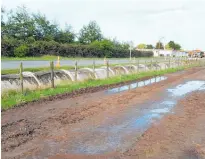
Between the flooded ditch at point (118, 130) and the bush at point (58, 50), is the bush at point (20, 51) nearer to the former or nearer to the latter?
the bush at point (58, 50)

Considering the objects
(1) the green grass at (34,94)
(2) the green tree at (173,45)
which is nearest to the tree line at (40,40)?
(1) the green grass at (34,94)

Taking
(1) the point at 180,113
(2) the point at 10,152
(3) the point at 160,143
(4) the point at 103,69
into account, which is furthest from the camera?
(4) the point at 103,69

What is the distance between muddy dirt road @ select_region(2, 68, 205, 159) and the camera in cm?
545

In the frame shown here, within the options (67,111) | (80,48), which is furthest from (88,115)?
(80,48)

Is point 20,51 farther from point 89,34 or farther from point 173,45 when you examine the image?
point 173,45

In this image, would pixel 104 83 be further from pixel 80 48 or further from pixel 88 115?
pixel 80 48

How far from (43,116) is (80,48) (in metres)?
44.2

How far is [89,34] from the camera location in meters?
71.7

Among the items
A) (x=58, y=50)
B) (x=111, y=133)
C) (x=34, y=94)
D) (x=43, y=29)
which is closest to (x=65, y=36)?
(x=43, y=29)

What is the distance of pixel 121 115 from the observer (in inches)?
346

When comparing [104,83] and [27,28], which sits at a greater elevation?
[27,28]

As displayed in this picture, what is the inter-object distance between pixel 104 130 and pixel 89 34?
65844 millimetres

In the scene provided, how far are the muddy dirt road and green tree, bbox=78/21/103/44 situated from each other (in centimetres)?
6120

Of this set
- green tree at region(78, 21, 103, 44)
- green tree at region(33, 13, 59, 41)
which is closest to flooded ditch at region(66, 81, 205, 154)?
green tree at region(33, 13, 59, 41)
